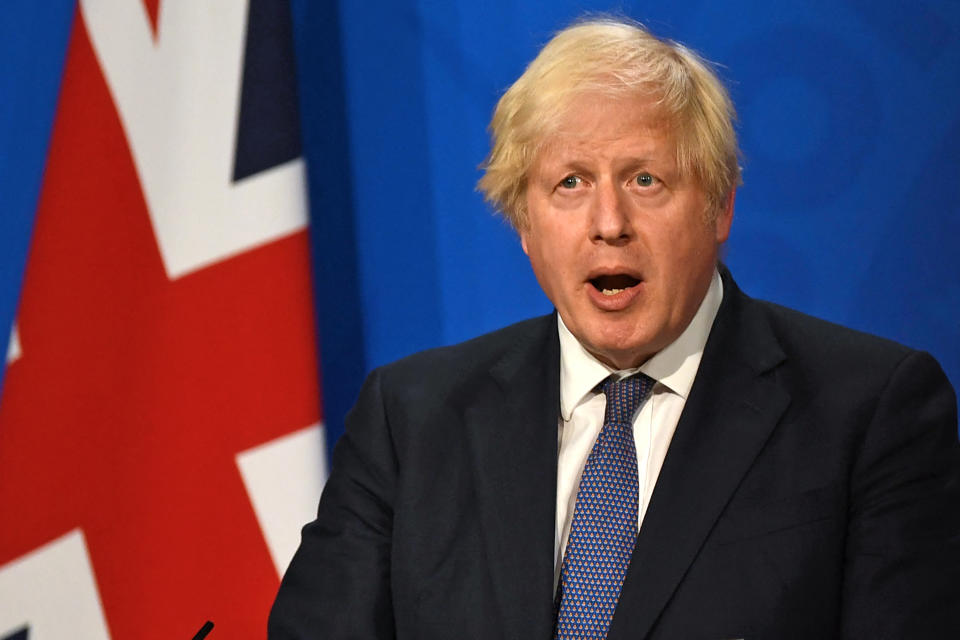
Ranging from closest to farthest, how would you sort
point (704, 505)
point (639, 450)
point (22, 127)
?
point (704, 505), point (639, 450), point (22, 127)

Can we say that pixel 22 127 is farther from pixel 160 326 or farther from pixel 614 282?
pixel 614 282

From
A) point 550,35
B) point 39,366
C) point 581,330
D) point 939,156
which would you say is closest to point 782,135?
point 939,156

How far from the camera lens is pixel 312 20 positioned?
90.0 inches

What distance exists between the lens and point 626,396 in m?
1.54

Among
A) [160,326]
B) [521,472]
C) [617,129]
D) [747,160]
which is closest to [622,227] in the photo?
[617,129]

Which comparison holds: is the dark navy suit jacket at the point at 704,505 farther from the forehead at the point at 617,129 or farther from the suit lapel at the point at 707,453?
the forehead at the point at 617,129

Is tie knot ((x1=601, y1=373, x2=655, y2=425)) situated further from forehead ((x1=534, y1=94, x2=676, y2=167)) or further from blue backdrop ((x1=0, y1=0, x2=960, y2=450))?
blue backdrop ((x1=0, y1=0, x2=960, y2=450))

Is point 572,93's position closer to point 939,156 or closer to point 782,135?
point 782,135

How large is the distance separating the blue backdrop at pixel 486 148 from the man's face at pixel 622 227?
0.73 metres

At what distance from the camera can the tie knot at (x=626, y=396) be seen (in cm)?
153

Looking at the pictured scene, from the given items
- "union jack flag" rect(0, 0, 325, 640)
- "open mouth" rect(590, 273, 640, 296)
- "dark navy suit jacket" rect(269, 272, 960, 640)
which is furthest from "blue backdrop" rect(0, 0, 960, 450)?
"open mouth" rect(590, 273, 640, 296)

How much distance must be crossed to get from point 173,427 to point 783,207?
119cm

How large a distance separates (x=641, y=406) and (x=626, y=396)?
26mm

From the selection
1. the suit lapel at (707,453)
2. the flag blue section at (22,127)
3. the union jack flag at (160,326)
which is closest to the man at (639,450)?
the suit lapel at (707,453)
